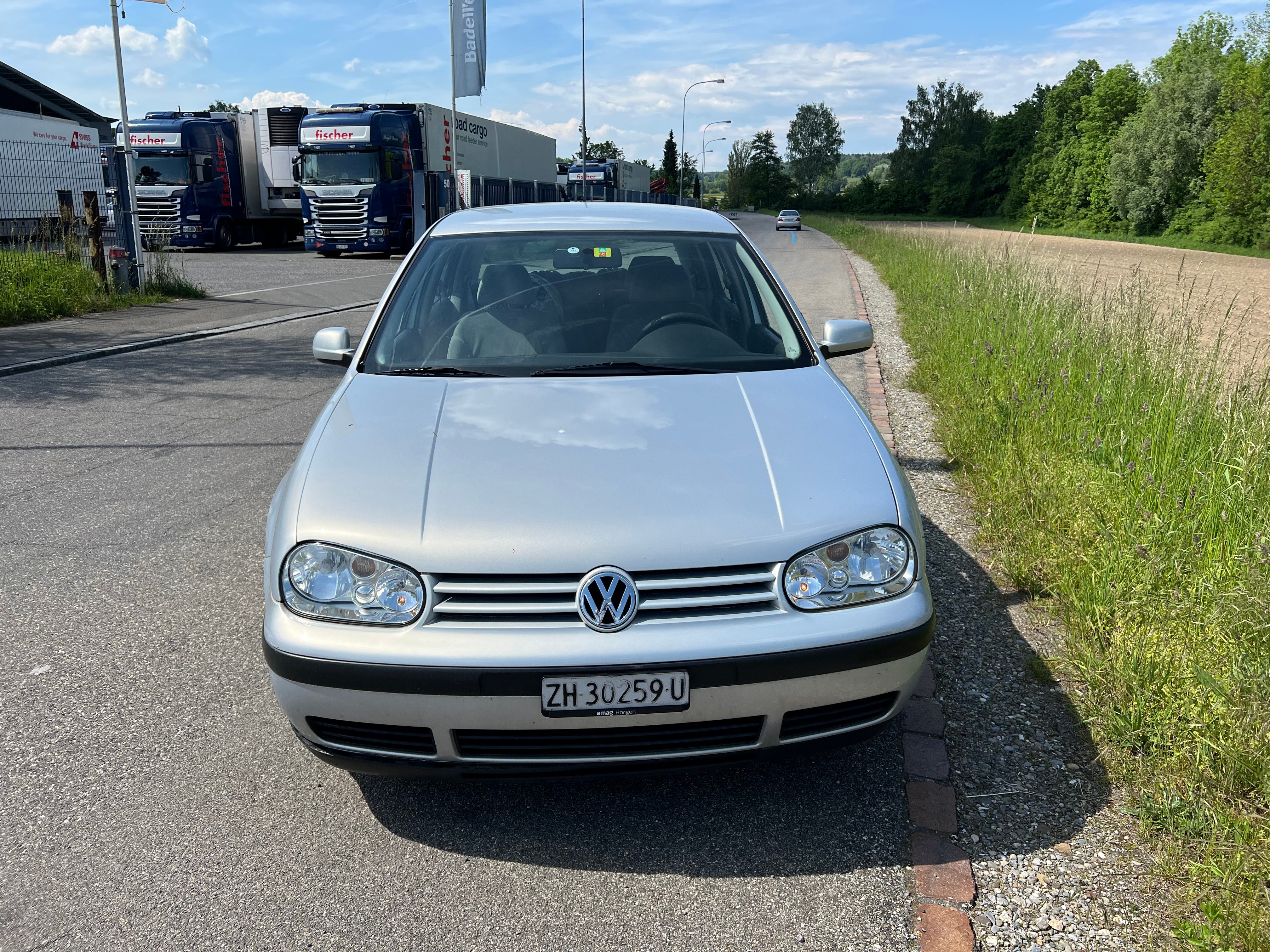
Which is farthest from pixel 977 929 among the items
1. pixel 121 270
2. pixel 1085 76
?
pixel 1085 76

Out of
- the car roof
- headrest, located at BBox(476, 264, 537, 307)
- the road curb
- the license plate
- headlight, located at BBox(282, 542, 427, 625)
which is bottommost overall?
the road curb

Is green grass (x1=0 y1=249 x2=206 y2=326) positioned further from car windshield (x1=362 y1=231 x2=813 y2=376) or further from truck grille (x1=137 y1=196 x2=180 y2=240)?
truck grille (x1=137 y1=196 x2=180 y2=240)

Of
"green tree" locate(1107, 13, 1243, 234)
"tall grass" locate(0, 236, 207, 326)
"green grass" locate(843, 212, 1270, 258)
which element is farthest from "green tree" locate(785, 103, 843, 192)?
"tall grass" locate(0, 236, 207, 326)

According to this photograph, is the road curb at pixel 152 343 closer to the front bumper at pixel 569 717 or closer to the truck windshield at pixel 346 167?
the front bumper at pixel 569 717

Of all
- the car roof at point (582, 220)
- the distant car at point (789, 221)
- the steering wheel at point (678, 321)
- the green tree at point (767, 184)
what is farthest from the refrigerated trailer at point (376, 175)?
the green tree at point (767, 184)

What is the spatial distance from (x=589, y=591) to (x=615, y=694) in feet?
0.83

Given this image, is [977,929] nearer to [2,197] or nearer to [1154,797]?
[1154,797]

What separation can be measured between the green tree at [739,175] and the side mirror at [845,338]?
493ft

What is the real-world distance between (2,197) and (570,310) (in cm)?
1546

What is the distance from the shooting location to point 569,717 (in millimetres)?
2389

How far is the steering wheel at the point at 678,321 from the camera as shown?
379cm

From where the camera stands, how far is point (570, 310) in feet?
12.7

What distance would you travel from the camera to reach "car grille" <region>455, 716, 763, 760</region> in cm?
244

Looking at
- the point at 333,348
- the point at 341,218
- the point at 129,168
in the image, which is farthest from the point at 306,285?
the point at 333,348
